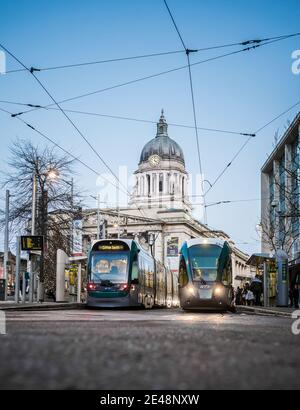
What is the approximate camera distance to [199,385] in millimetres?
1936

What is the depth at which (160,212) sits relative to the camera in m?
95.5

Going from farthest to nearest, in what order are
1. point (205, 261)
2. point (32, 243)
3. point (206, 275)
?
1. point (32, 243)
2. point (205, 261)
3. point (206, 275)

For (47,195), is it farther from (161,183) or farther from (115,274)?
(161,183)

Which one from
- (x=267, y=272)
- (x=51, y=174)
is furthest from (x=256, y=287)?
(x=51, y=174)

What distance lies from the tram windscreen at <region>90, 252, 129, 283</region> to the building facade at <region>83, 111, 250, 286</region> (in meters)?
49.6

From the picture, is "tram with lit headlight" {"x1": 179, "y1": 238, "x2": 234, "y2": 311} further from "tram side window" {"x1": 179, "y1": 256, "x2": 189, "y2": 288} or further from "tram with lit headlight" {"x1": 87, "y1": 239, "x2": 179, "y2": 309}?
"tram with lit headlight" {"x1": 87, "y1": 239, "x2": 179, "y2": 309}

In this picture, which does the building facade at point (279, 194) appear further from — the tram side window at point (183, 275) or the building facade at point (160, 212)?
the building facade at point (160, 212)

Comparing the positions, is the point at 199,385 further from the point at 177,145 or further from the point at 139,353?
the point at 177,145

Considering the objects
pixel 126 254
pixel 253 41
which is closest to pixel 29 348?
pixel 253 41

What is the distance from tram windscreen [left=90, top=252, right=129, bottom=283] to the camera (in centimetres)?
2394

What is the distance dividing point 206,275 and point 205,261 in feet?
1.85

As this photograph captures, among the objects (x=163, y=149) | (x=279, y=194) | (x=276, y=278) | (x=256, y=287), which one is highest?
(x=163, y=149)

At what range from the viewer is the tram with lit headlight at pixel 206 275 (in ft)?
73.5
